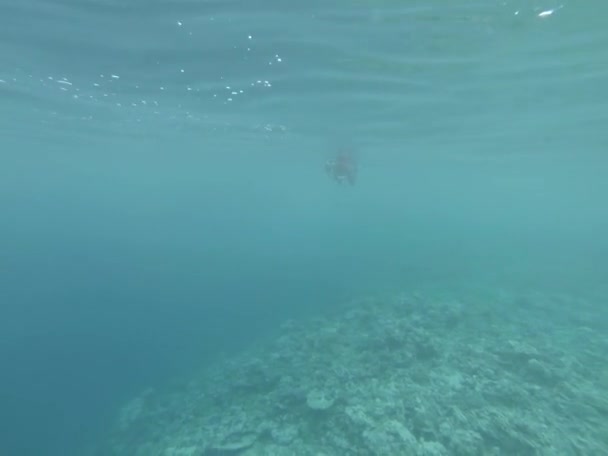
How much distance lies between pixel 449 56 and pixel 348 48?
3.21m

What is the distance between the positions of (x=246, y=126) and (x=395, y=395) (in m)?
22.1

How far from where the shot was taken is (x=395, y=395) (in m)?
11.1

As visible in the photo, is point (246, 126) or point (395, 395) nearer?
point (395, 395)

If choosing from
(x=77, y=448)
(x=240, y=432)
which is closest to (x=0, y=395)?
(x=77, y=448)

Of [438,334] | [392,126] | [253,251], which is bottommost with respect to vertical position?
[253,251]

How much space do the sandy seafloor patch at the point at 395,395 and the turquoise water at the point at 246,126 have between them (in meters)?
1.14

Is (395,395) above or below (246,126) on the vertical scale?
below

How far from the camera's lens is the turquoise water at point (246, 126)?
39.5ft

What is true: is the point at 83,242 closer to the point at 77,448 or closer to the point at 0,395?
the point at 0,395

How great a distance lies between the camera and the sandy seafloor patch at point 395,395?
9.56m

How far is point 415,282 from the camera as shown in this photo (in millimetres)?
25625

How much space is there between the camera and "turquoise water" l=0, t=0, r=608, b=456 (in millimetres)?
12039

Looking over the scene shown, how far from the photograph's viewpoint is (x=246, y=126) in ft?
97.4

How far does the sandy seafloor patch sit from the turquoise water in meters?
1.14
